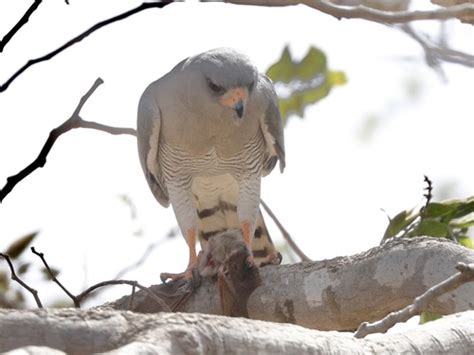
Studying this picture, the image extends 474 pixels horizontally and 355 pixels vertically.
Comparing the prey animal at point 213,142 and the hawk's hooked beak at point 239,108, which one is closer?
the hawk's hooked beak at point 239,108

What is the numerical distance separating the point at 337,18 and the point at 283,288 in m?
1.92

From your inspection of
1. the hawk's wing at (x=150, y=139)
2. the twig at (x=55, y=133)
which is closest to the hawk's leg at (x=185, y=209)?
the hawk's wing at (x=150, y=139)

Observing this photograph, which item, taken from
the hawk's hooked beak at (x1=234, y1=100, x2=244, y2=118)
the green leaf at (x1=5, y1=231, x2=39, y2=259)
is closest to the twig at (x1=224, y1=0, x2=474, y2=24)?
the green leaf at (x1=5, y1=231, x2=39, y2=259)

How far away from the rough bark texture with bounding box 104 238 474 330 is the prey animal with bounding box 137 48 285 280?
1.75 m

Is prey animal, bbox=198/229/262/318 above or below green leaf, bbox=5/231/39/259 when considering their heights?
below

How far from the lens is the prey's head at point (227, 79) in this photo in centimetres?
647

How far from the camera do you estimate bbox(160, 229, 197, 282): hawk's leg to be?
18.2 ft

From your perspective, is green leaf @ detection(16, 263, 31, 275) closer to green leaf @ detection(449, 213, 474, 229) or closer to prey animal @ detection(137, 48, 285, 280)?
prey animal @ detection(137, 48, 285, 280)

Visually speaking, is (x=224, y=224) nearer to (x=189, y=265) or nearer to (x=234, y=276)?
(x=189, y=265)

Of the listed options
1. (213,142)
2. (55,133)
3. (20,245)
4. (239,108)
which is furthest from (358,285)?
(213,142)

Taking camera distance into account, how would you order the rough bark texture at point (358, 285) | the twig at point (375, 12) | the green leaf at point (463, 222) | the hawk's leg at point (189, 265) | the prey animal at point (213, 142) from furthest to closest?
1. the prey animal at point (213, 142)
2. the hawk's leg at point (189, 265)
3. the green leaf at point (463, 222)
4. the rough bark texture at point (358, 285)
5. the twig at point (375, 12)

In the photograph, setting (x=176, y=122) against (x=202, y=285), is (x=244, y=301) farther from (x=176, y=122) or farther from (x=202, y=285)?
(x=176, y=122)

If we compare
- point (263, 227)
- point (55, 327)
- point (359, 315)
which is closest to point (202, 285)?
point (359, 315)

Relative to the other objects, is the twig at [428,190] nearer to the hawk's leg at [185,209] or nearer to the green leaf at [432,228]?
the green leaf at [432,228]
